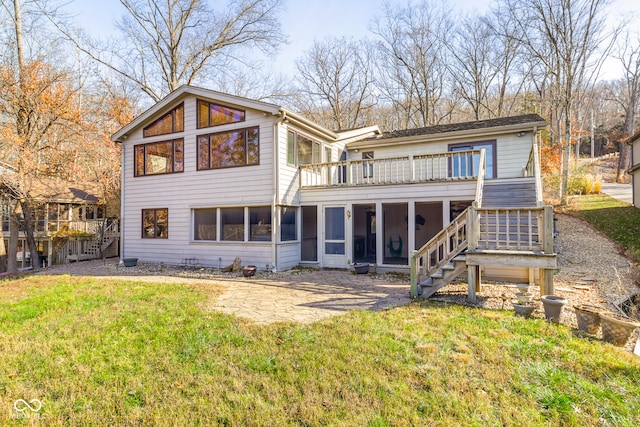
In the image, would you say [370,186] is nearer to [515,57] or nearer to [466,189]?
[466,189]

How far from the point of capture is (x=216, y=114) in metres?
12.7

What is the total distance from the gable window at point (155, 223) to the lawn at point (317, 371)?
7812 millimetres

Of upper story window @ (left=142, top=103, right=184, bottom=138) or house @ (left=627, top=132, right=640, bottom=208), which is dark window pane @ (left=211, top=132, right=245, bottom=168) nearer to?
upper story window @ (left=142, top=103, right=184, bottom=138)

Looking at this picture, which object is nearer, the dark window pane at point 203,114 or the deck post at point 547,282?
the deck post at point 547,282

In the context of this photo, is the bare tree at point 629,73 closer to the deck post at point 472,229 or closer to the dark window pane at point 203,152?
the deck post at point 472,229

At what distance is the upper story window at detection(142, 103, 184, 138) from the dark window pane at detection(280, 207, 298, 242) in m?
5.45

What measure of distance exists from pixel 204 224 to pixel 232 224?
1354mm

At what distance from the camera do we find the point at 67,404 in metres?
3.38

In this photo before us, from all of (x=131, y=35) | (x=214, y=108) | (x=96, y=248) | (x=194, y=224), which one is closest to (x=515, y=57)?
(x=214, y=108)

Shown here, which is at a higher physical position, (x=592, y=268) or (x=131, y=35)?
(x=131, y=35)

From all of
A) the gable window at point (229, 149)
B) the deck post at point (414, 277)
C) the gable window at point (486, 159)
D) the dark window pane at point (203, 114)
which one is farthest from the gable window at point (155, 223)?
the gable window at point (486, 159)

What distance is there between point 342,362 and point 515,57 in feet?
93.9

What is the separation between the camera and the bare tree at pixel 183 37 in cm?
2338

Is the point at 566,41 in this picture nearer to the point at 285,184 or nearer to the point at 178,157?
the point at 285,184
